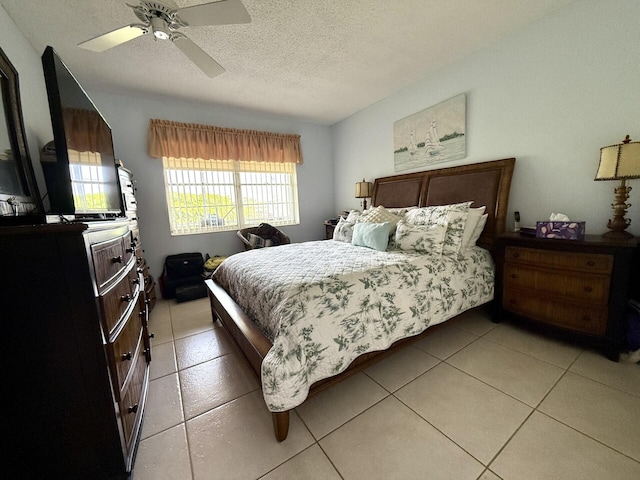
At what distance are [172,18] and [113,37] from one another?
1.45 ft

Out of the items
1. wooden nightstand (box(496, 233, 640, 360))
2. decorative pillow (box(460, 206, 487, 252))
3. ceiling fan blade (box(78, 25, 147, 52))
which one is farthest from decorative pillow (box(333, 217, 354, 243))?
ceiling fan blade (box(78, 25, 147, 52))

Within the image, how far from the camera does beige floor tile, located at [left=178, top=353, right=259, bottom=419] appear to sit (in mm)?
1502

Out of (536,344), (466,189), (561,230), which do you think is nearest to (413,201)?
(466,189)

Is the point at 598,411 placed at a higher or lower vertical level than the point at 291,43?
lower

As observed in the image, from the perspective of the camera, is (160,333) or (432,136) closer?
(160,333)

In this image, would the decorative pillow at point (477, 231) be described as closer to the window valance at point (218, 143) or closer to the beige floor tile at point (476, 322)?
the beige floor tile at point (476, 322)

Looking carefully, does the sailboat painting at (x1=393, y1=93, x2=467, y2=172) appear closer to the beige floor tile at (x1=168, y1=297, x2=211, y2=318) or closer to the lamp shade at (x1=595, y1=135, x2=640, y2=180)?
the lamp shade at (x1=595, y1=135, x2=640, y2=180)

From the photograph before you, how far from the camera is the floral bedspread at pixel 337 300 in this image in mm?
1207

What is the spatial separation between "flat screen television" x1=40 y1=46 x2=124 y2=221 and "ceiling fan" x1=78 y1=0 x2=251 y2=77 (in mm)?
527

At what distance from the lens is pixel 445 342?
6.58 ft

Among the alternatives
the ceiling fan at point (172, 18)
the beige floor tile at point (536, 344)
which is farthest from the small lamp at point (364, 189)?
the ceiling fan at point (172, 18)

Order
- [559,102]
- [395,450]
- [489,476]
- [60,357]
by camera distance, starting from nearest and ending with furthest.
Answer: [60,357]
[489,476]
[395,450]
[559,102]

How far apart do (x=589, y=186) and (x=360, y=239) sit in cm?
194

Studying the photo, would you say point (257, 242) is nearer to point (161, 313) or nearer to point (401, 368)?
point (161, 313)
